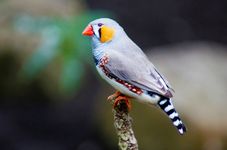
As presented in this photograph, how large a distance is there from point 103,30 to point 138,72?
0.30 m

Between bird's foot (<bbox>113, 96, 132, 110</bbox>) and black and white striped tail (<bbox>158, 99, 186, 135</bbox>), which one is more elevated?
bird's foot (<bbox>113, 96, 132, 110</bbox>)

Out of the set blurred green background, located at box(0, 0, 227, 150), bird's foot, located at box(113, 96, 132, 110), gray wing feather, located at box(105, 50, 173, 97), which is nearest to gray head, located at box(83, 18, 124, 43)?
gray wing feather, located at box(105, 50, 173, 97)

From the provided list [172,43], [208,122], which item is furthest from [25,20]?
[172,43]

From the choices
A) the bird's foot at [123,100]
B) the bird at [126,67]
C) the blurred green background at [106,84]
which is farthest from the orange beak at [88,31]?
the blurred green background at [106,84]

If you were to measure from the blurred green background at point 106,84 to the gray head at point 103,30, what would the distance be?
183cm

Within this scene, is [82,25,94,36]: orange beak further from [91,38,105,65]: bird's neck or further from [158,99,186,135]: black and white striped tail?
[158,99,186,135]: black and white striped tail

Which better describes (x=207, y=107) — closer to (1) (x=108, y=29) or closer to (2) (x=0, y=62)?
(2) (x=0, y=62)

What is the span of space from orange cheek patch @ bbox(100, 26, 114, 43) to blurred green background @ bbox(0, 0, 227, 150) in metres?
1.83

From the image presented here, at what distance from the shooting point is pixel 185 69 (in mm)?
8453

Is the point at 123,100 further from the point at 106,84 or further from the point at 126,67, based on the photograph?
the point at 106,84

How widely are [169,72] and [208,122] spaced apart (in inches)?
36.6

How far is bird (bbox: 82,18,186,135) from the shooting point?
11.7ft

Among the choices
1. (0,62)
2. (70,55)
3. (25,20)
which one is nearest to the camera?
(70,55)

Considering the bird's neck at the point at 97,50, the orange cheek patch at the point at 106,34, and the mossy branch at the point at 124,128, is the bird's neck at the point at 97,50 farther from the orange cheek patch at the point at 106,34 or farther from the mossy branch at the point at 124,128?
the mossy branch at the point at 124,128
